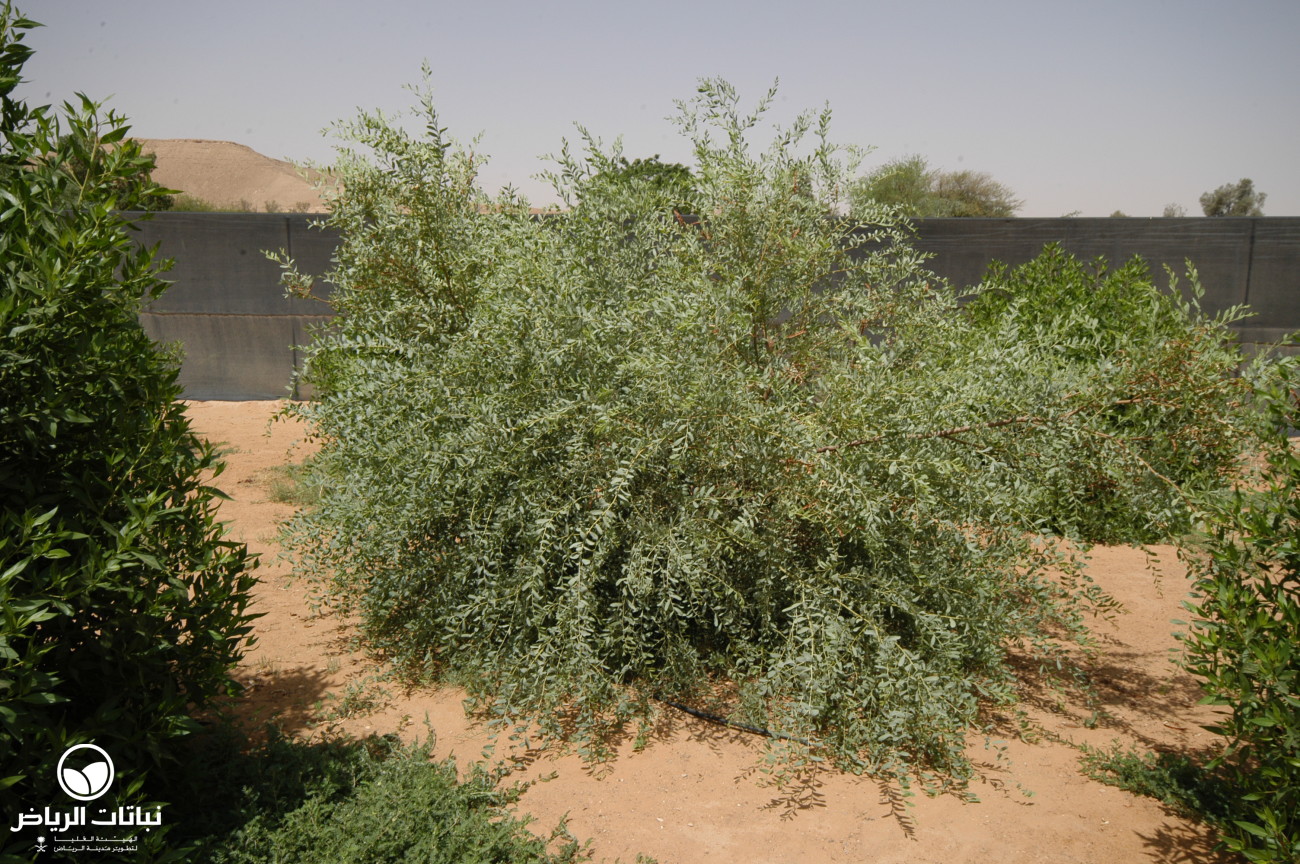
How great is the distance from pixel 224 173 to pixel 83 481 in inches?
2168

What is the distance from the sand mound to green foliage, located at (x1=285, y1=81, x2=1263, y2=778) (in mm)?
47206

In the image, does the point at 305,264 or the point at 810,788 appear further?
the point at 305,264

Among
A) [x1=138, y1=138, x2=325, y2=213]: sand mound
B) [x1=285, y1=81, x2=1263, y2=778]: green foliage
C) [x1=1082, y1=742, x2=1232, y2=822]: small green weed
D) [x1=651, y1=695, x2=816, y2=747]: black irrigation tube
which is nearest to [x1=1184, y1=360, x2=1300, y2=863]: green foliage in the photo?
[x1=1082, y1=742, x2=1232, y2=822]: small green weed

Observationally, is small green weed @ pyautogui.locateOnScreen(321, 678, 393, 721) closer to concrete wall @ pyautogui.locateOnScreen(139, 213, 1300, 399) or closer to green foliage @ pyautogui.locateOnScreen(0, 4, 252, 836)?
green foliage @ pyautogui.locateOnScreen(0, 4, 252, 836)

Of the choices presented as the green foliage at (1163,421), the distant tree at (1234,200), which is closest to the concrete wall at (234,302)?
the green foliage at (1163,421)

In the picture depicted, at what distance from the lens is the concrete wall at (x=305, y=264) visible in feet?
33.0

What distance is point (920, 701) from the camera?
10.3ft

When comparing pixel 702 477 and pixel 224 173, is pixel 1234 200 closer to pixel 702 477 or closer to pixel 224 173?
pixel 702 477

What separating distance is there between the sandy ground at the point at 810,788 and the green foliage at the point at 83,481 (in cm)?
72

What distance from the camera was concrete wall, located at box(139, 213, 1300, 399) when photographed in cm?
1006

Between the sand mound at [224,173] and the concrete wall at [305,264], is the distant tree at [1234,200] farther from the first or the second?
the sand mound at [224,173]

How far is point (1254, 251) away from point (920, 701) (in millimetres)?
9325

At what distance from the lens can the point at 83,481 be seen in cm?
242

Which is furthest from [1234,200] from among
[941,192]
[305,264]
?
[305,264]
